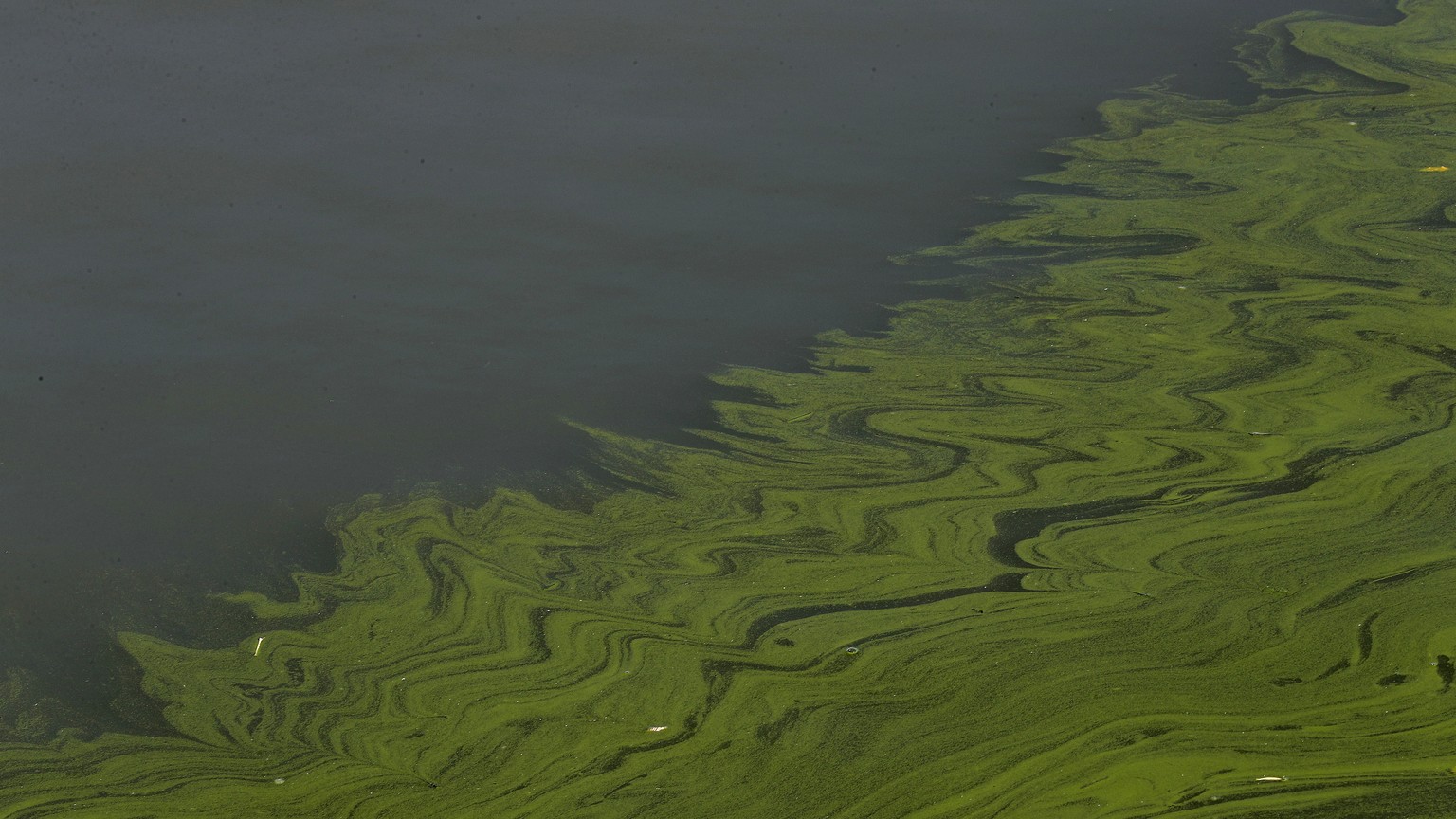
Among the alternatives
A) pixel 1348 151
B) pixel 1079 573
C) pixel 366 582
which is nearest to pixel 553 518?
pixel 366 582

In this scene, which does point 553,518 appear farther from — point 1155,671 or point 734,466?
point 1155,671

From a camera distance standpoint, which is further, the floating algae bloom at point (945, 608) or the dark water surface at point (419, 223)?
the dark water surface at point (419, 223)

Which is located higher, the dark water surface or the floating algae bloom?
the dark water surface

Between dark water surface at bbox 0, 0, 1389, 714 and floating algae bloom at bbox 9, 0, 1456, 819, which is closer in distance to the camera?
floating algae bloom at bbox 9, 0, 1456, 819

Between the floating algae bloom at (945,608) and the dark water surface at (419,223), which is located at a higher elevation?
the dark water surface at (419,223)
